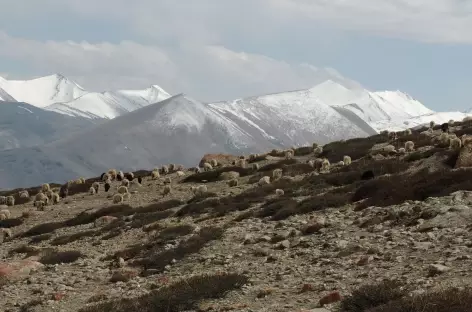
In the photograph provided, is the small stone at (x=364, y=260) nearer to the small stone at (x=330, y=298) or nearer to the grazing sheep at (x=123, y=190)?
the small stone at (x=330, y=298)

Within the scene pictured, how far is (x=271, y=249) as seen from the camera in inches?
826

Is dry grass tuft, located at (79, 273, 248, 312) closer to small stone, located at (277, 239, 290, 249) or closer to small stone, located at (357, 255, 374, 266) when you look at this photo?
small stone, located at (357, 255, 374, 266)

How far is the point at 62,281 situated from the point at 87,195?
27652mm

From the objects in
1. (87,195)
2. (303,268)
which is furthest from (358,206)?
(87,195)

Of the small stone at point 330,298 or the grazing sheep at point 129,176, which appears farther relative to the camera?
the grazing sheep at point 129,176

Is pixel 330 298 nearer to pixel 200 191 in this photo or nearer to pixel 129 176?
pixel 200 191

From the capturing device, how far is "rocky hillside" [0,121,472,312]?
15.3 m

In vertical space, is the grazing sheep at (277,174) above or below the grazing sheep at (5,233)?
above

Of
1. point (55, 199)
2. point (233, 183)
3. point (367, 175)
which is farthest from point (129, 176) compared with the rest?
point (367, 175)

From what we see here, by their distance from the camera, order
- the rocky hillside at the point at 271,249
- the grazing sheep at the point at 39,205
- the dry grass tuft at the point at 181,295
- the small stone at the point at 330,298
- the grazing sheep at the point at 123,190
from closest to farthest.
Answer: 1. the small stone at the point at 330,298
2. the rocky hillside at the point at 271,249
3. the dry grass tuft at the point at 181,295
4. the grazing sheep at the point at 39,205
5. the grazing sheep at the point at 123,190

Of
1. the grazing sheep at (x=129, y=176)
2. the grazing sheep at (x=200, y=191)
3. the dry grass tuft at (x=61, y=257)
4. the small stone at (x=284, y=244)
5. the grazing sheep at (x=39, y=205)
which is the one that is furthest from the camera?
the grazing sheep at (x=129, y=176)

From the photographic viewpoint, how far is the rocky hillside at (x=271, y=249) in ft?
50.2

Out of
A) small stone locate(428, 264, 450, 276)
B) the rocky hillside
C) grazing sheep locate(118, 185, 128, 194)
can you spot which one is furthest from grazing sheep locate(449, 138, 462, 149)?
grazing sheep locate(118, 185, 128, 194)

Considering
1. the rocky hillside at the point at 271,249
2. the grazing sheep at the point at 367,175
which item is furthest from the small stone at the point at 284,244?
the grazing sheep at the point at 367,175
